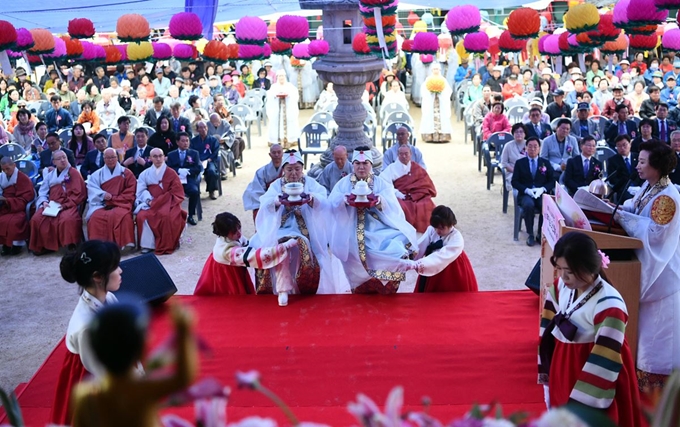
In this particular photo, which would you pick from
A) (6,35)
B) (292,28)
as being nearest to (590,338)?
(6,35)

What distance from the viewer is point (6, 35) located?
8.73m

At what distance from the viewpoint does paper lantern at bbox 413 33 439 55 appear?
12.8 m

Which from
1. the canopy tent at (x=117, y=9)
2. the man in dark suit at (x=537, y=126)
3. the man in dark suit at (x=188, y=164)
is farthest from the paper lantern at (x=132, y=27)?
the man in dark suit at (x=537, y=126)

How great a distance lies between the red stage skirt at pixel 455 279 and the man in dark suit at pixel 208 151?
4.91 meters

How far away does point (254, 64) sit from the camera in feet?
71.3

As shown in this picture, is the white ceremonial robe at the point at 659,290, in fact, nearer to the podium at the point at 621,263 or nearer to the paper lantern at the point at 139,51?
the podium at the point at 621,263

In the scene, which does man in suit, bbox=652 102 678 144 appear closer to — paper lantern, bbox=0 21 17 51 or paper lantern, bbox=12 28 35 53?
paper lantern, bbox=0 21 17 51

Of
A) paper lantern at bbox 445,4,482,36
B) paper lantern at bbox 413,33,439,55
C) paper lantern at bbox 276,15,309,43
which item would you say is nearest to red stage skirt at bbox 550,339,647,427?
paper lantern at bbox 445,4,482,36

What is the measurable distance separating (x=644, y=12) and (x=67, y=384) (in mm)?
6789

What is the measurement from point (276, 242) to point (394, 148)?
12.1 feet

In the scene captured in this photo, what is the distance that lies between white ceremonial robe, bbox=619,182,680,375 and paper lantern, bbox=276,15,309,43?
24.2 feet

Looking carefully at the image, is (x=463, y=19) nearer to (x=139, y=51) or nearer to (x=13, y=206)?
(x=139, y=51)

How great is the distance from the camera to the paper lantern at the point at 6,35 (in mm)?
8688

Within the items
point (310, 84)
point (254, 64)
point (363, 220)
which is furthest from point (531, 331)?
point (254, 64)
